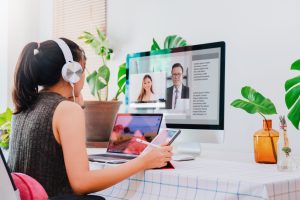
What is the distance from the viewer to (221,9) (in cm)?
215

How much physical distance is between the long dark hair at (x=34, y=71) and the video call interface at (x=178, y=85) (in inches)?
22.3

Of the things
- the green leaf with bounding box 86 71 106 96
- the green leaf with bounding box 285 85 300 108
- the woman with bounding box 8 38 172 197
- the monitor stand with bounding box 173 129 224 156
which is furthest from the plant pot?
the green leaf with bounding box 285 85 300 108

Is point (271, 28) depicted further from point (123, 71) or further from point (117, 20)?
point (117, 20)

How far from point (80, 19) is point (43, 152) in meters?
1.96

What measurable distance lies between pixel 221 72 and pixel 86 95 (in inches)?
62.2

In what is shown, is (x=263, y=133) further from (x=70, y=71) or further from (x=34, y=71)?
(x=34, y=71)

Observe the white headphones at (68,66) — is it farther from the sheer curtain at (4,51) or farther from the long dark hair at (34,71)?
the sheer curtain at (4,51)

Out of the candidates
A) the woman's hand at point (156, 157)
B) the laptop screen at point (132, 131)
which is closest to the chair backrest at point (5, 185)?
the woman's hand at point (156, 157)

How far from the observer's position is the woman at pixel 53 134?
4.14 feet

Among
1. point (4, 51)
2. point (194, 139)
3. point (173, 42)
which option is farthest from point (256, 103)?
point (4, 51)

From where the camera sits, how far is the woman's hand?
1345 mm

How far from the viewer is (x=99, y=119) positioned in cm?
220

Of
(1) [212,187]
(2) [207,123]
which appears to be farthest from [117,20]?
(1) [212,187]

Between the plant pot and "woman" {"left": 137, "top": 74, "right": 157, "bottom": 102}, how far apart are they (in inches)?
10.6
